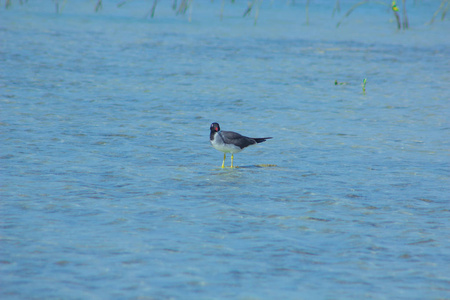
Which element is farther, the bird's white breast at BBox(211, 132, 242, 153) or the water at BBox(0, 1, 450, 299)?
the bird's white breast at BBox(211, 132, 242, 153)

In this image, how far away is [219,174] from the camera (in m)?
11.0

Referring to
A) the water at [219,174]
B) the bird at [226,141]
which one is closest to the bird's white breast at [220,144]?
the bird at [226,141]

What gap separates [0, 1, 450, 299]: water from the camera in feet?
22.6

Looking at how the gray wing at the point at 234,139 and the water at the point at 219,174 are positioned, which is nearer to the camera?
the water at the point at 219,174

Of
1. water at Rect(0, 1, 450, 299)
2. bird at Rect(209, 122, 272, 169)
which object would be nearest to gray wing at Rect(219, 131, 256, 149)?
bird at Rect(209, 122, 272, 169)

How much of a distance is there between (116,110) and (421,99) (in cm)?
839

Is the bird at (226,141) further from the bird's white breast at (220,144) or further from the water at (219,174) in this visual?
the water at (219,174)

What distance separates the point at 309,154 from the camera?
12.4 metres

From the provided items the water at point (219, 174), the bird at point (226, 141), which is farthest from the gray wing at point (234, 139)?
the water at point (219, 174)

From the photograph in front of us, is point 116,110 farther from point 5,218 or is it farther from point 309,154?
point 5,218

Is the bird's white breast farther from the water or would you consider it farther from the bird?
the water

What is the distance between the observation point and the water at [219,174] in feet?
22.6

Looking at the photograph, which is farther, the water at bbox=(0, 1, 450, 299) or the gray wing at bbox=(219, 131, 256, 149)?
the gray wing at bbox=(219, 131, 256, 149)

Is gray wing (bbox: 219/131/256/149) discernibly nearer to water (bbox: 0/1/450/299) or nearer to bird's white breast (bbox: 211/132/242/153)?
bird's white breast (bbox: 211/132/242/153)
